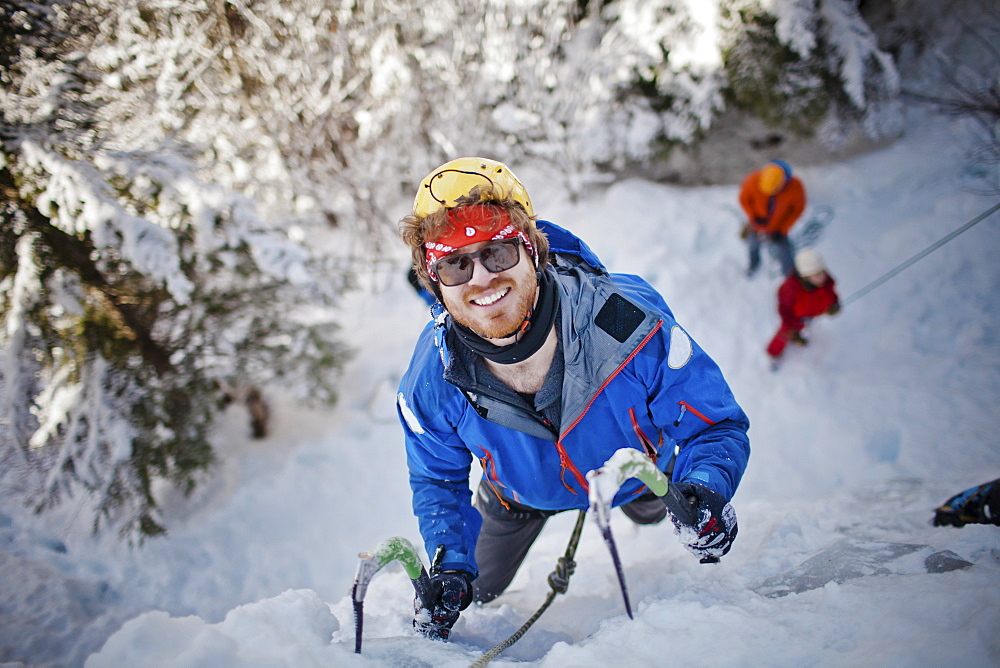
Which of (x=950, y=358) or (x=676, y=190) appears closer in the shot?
(x=950, y=358)

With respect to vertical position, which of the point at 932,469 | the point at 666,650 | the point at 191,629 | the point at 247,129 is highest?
the point at 247,129

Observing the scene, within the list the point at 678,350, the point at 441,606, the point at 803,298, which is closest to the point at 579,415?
the point at 678,350

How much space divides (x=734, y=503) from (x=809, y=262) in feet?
7.60

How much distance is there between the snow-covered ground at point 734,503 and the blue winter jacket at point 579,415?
0.52 meters

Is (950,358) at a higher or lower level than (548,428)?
higher

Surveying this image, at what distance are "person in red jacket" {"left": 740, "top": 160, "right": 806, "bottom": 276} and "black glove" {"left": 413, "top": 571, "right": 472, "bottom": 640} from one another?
4927mm

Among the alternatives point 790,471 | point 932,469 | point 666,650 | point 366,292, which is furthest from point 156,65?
point 932,469

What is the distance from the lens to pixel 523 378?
2.10 metres

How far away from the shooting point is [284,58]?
6.48m

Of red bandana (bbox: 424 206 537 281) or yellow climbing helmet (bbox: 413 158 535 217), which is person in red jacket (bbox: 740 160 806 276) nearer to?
yellow climbing helmet (bbox: 413 158 535 217)

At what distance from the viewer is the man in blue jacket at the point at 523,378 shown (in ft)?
6.33

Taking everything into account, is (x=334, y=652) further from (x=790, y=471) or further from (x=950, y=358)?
(x=950, y=358)

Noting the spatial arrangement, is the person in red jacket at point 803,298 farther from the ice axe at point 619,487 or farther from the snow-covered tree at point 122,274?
the snow-covered tree at point 122,274

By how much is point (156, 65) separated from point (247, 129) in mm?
1538
